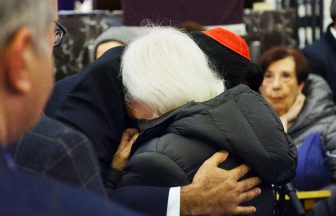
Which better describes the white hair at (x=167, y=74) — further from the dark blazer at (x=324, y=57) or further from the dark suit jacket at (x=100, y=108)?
the dark blazer at (x=324, y=57)

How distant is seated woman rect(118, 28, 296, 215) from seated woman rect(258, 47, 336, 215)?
2087 millimetres

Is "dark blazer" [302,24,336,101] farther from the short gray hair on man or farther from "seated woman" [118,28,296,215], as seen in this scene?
the short gray hair on man

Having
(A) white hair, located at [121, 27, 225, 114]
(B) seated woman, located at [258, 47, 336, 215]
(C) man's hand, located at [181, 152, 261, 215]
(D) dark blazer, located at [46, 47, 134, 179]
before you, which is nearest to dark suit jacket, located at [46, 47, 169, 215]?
(D) dark blazer, located at [46, 47, 134, 179]

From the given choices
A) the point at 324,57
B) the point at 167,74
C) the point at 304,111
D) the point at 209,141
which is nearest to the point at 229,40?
the point at 167,74

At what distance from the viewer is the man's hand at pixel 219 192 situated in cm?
240

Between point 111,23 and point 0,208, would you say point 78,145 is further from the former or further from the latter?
point 111,23

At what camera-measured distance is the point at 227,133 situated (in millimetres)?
2344

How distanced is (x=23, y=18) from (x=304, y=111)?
4.12 meters

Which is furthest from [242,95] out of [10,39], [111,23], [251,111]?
[111,23]

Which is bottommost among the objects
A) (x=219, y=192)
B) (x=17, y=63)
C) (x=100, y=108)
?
(x=219, y=192)

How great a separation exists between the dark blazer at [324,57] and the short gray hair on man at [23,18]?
4.48 m

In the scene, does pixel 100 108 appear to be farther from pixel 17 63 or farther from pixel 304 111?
pixel 304 111

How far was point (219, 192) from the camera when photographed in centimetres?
247

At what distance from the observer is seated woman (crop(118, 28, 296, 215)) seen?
7.64 feet
